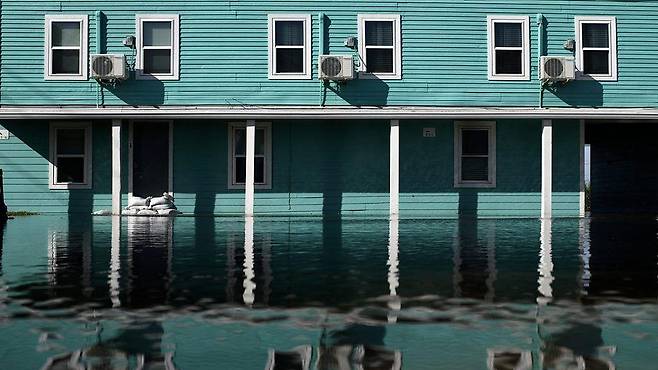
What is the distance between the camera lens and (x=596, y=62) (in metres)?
21.9

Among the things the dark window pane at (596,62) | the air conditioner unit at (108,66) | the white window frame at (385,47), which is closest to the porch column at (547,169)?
the dark window pane at (596,62)

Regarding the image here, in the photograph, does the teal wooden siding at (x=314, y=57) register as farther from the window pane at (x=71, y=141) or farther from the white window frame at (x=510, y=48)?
the window pane at (x=71, y=141)

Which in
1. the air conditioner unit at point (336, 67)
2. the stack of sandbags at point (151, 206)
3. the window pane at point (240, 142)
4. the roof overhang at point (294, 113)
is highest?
the air conditioner unit at point (336, 67)

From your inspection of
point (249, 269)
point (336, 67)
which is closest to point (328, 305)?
point (249, 269)

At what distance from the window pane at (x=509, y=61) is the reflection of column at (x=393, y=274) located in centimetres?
898

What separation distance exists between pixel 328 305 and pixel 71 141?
57.3ft

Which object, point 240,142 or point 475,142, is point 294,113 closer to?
point 240,142

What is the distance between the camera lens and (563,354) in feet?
13.4

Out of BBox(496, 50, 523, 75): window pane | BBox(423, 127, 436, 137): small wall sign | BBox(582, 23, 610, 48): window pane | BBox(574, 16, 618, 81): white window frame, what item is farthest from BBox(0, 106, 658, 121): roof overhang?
BBox(582, 23, 610, 48): window pane

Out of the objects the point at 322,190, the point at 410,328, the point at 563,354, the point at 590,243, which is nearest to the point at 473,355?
the point at 563,354

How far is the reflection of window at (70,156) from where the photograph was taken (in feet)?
70.5

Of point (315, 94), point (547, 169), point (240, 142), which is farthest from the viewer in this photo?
point (240, 142)

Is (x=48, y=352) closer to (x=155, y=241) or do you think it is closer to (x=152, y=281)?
(x=152, y=281)

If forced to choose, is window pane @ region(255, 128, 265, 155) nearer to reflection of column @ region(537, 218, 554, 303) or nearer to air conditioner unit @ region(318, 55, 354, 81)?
air conditioner unit @ region(318, 55, 354, 81)
